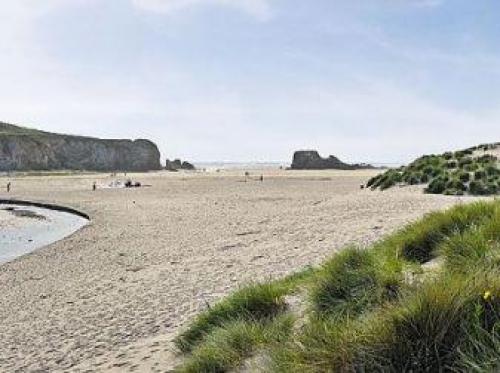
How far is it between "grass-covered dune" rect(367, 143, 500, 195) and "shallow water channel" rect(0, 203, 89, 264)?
15100 millimetres

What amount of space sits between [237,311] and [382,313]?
2302mm

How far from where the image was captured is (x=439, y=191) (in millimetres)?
23797

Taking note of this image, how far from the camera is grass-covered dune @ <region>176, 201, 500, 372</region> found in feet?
13.3

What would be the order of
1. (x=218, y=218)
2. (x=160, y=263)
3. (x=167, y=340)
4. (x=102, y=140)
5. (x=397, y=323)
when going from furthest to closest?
(x=102, y=140) < (x=218, y=218) < (x=160, y=263) < (x=167, y=340) < (x=397, y=323)

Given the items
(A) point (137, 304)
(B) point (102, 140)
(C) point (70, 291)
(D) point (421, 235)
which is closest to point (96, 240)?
A: (C) point (70, 291)

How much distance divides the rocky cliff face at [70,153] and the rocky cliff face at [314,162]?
3083cm

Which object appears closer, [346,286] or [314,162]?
[346,286]

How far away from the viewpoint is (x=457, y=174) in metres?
25.5

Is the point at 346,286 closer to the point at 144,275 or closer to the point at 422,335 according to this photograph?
the point at 422,335

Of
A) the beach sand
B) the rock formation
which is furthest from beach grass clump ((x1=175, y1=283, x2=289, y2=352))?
the rock formation

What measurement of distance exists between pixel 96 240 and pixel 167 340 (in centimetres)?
1597

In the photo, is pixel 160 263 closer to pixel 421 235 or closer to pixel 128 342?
pixel 128 342

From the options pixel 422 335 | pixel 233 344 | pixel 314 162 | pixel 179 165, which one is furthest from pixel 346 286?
pixel 179 165

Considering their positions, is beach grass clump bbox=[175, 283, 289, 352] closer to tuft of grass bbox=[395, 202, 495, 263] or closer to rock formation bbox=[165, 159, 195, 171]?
tuft of grass bbox=[395, 202, 495, 263]
